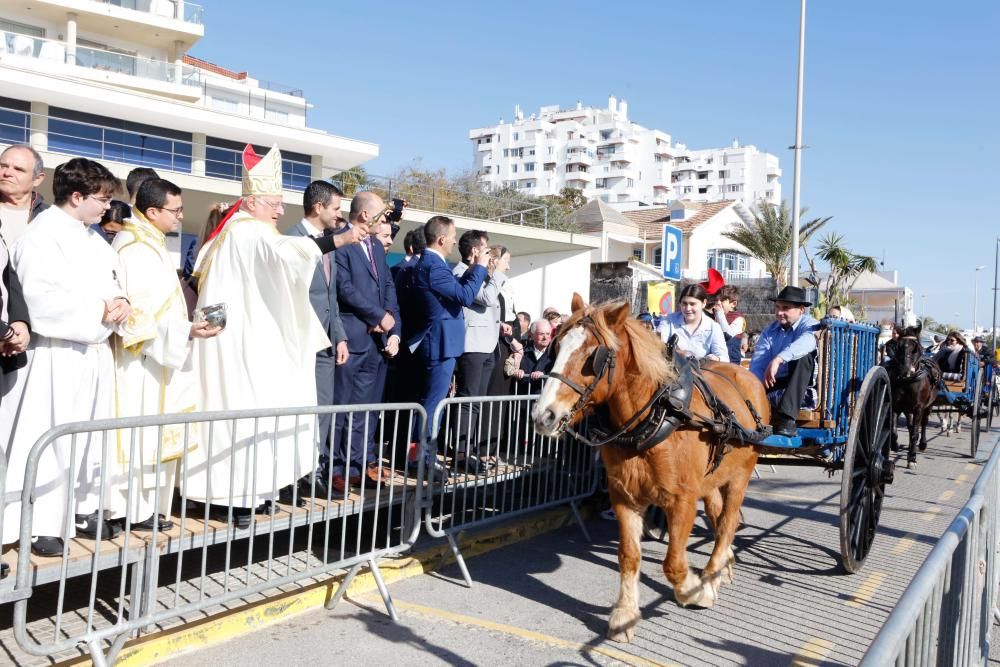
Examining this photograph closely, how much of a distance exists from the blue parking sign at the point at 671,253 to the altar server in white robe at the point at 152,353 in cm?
873

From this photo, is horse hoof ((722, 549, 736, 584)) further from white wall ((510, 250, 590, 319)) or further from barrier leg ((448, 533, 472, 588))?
white wall ((510, 250, 590, 319))

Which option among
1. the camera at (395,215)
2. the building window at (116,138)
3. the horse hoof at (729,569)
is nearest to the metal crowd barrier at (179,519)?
the camera at (395,215)

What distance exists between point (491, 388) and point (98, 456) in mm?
4044

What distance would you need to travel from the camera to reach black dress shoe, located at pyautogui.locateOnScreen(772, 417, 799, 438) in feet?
19.9

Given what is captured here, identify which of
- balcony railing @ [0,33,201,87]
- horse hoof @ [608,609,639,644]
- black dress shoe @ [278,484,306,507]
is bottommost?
horse hoof @ [608,609,639,644]

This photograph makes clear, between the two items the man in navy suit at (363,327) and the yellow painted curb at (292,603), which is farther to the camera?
the man in navy suit at (363,327)

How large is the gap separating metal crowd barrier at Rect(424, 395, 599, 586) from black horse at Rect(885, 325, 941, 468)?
642 centimetres

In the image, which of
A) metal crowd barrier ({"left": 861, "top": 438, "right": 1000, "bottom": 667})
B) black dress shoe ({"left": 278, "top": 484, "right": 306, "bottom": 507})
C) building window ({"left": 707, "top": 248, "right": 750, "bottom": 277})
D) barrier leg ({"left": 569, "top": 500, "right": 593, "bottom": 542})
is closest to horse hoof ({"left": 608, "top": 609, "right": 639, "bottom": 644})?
metal crowd barrier ({"left": 861, "top": 438, "right": 1000, "bottom": 667})

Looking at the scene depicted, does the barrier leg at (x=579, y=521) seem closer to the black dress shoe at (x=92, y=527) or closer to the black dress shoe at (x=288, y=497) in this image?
the black dress shoe at (x=288, y=497)

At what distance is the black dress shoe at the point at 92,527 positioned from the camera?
12.4 ft

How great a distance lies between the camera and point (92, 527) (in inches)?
149

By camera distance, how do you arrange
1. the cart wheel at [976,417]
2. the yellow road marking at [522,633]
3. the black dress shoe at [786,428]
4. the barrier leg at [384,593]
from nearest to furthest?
1. the yellow road marking at [522,633]
2. the barrier leg at [384,593]
3. the black dress shoe at [786,428]
4. the cart wheel at [976,417]

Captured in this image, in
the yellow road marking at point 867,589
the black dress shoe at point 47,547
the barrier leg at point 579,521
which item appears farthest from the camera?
the barrier leg at point 579,521

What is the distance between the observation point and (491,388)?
7465mm
